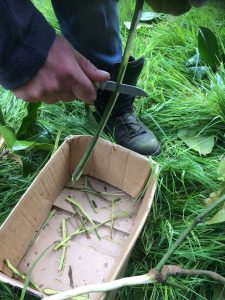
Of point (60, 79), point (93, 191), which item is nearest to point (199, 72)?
point (93, 191)

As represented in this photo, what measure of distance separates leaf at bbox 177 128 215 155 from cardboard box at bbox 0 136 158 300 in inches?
10.1

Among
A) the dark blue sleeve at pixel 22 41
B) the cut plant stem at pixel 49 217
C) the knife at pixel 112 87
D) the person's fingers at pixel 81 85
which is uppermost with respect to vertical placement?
the dark blue sleeve at pixel 22 41

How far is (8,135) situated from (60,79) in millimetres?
412

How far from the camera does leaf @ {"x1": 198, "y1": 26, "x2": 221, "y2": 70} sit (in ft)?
4.74

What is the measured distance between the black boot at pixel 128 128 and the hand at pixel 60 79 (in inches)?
17.4

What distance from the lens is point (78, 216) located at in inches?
44.7

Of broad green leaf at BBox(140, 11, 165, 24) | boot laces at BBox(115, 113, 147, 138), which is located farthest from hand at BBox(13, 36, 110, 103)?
broad green leaf at BBox(140, 11, 165, 24)

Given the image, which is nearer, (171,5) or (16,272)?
(171,5)

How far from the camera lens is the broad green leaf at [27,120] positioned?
1.20 meters

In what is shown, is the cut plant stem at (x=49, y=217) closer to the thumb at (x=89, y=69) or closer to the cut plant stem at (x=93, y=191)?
the cut plant stem at (x=93, y=191)

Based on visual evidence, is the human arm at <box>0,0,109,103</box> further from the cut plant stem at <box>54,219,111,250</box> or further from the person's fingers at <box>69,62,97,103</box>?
the cut plant stem at <box>54,219,111,250</box>

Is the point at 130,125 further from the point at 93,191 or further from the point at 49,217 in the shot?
the point at 49,217

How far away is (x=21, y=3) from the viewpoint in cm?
73

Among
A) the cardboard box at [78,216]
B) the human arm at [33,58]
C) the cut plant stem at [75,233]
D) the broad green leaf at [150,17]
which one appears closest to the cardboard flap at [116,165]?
the cardboard box at [78,216]
